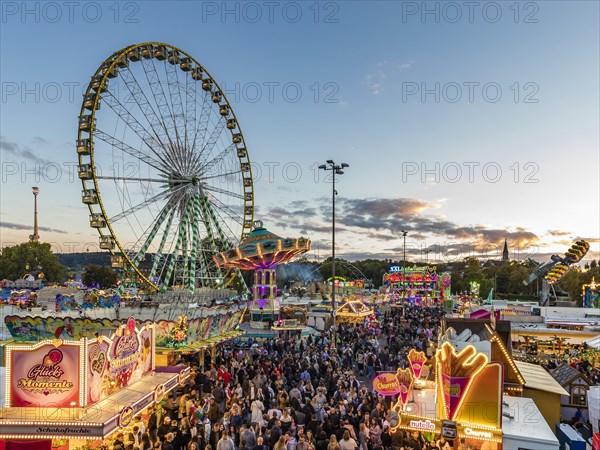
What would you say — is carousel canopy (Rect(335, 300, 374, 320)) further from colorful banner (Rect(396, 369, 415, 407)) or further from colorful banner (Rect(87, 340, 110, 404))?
colorful banner (Rect(87, 340, 110, 404))

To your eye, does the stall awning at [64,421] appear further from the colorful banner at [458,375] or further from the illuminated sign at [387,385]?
the colorful banner at [458,375]

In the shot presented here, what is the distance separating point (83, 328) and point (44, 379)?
10.1 meters

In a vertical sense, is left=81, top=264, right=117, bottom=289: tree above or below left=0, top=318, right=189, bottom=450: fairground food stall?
below

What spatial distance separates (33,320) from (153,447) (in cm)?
1185

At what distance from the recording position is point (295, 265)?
5920 inches

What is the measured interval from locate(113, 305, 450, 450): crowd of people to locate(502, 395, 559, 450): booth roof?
1295 mm

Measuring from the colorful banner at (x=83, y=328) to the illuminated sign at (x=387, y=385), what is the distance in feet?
28.3

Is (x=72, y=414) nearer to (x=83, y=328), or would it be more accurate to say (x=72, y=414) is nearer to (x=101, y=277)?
(x=83, y=328)

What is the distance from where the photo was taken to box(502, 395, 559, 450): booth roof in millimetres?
7867

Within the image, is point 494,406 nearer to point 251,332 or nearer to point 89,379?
point 89,379

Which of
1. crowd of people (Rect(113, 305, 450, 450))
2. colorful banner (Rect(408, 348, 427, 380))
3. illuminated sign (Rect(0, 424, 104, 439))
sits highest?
colorful banner (Rect(408, 348, 427, 380))

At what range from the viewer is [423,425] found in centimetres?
864


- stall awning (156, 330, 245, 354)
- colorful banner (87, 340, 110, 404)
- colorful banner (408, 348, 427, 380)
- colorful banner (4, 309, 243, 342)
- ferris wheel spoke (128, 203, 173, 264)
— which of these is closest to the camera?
colorful banner (87, 340, 110, 404)

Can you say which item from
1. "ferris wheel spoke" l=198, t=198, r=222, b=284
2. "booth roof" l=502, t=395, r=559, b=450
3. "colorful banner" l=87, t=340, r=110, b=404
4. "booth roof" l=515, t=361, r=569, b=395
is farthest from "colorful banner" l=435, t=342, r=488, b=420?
"ferris wheel spoke" l=198, t=198, r=222, b=284
